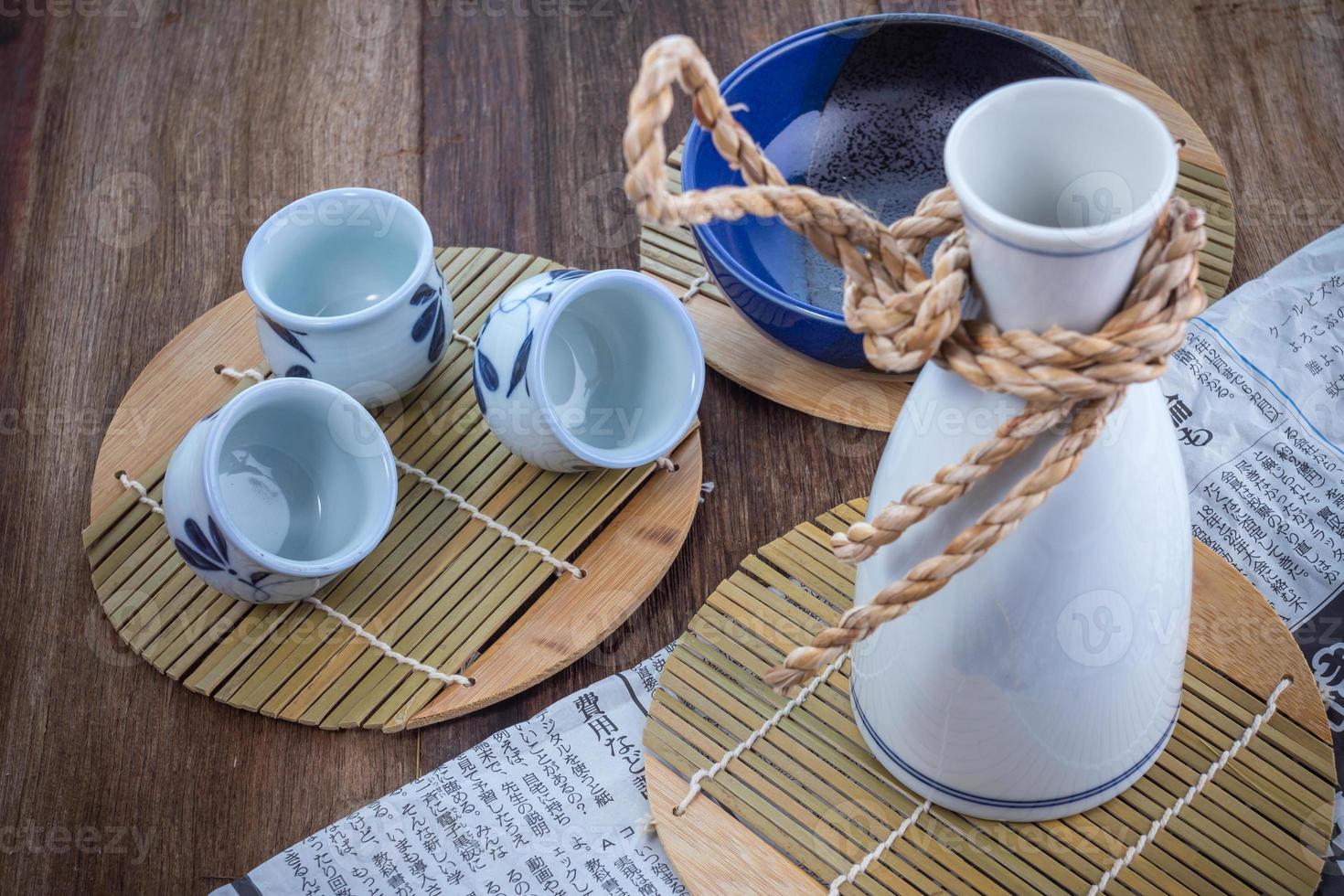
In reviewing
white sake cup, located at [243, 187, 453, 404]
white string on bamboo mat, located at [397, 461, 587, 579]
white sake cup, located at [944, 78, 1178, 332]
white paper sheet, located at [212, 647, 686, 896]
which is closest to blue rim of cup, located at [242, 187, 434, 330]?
white sake cup, located at [243, 187, 453, 404]

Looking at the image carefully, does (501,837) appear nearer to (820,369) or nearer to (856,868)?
(856,868)

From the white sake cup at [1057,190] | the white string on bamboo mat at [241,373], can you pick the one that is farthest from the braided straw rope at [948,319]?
the white string on bamboo mat at [241,373]

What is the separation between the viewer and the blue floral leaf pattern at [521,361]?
627 mm

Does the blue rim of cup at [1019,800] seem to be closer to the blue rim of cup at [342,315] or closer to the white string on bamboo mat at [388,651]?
the white string on bamboo mat at [388,651]

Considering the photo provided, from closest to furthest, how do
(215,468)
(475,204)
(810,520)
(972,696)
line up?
(972,696)
(215,468)
(810,520)
(475,204)

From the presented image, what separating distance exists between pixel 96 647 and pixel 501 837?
0.86 feet

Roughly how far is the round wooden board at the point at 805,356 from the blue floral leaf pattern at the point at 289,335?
0.23 m

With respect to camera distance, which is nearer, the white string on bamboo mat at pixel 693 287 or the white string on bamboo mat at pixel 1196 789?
the white string on bamboo mat at pixel 1196 789

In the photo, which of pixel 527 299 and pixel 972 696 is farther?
pixel 527 299

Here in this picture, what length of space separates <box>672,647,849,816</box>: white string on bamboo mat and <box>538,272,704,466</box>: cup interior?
15cm

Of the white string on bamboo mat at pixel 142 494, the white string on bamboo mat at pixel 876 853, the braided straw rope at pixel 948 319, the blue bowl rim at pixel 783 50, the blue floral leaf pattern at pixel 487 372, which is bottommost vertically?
the white string on bamboo mat at pixel 876 853

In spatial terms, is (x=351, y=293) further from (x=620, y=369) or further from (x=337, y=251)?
(x=620, y=369)

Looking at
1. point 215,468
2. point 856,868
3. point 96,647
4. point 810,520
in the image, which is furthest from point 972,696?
point 96,647

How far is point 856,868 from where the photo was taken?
549mm
